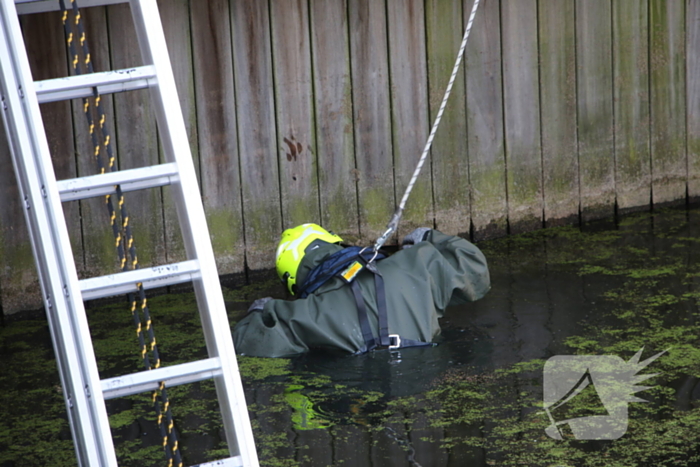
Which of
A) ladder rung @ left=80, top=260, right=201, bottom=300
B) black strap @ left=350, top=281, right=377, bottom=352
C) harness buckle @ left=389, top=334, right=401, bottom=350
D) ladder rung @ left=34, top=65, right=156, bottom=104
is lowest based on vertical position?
harness buckle @ left=389, top=334, right=401, bottom=350

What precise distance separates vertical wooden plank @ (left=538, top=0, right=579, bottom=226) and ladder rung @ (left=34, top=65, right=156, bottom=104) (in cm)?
400

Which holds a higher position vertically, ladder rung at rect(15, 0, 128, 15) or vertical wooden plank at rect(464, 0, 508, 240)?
ladder rung at rect(15, 0, 128, 15)

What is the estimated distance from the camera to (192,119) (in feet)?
18.0

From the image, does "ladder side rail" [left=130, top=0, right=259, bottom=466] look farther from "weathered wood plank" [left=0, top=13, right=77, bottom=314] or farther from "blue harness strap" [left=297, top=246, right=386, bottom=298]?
"weathered wood plank" [left=0, top=13, right=77, bottom=314]

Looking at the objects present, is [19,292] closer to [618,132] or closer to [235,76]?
[235,76]

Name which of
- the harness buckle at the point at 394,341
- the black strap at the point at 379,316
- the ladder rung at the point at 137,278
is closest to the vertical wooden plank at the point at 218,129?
the black strap at the point at 379,316

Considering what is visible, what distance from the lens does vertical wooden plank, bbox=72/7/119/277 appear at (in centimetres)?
516

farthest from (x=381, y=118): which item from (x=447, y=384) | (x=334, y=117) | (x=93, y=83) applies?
(x=93, y=83)

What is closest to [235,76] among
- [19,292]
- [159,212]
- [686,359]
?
[159,212]

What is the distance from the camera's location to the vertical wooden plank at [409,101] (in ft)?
19.3

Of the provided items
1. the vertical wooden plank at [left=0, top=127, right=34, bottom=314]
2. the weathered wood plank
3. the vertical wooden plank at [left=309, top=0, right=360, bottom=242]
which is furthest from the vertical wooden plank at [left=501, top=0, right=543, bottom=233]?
the vertical wooden plank at [left=0, top=127, right=34, bottom=314]

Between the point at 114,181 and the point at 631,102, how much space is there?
4.80 metres

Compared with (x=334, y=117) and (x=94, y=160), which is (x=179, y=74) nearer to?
(x=94, y=160)

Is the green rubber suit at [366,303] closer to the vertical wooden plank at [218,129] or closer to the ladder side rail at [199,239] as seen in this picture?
the vertical wooden plank at [218,129]
